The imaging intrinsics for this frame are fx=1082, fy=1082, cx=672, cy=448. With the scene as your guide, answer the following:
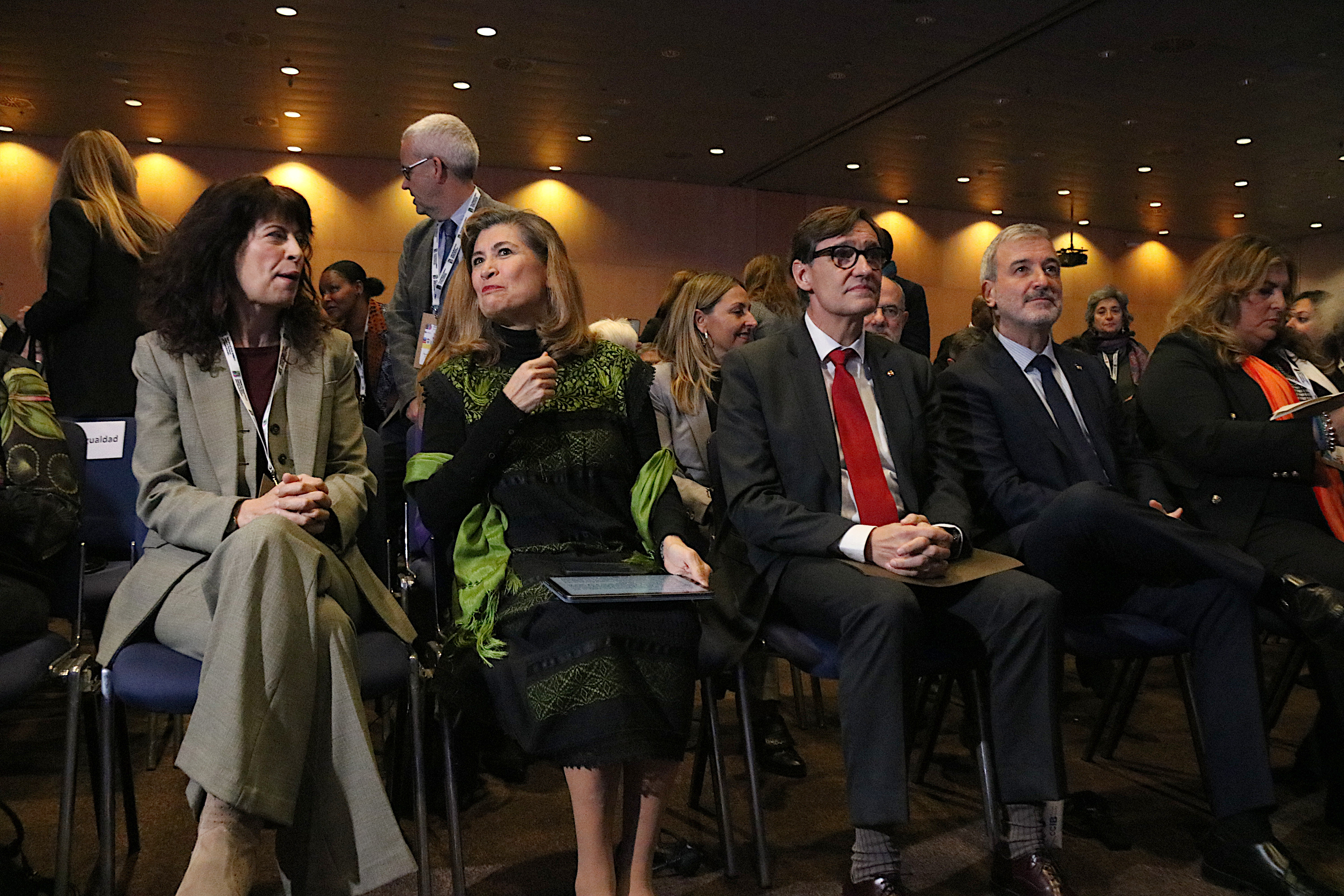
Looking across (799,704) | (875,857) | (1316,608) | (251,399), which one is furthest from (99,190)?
(1316,608)

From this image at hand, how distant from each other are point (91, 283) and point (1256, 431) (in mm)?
3492

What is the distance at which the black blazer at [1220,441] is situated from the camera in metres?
2.94

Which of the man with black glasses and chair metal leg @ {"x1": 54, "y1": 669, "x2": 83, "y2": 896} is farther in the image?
the man with black glasses

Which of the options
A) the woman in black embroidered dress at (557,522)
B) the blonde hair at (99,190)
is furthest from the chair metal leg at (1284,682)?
the blonde hair at (99,190)

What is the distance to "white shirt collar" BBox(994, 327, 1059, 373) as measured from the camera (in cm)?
299

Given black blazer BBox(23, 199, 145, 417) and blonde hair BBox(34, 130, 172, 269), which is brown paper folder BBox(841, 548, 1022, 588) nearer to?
black blazer BBox(23, 199, 145, 417)

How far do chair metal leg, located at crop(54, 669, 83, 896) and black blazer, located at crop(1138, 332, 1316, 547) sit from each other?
9.22 feet

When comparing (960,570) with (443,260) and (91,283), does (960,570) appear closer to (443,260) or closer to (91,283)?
(443,260)

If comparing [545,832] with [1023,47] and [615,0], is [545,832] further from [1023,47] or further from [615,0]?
[1023,47]

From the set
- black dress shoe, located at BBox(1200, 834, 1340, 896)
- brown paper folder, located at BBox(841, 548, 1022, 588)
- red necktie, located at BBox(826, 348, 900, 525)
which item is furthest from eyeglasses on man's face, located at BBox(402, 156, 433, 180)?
black dress shoe, located at BBox(1200, 834, 1340, 896)

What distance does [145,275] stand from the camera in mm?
2457

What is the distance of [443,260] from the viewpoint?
3.49 m

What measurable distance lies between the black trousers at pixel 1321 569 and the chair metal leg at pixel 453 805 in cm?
194

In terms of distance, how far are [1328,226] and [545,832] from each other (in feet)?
53.1
